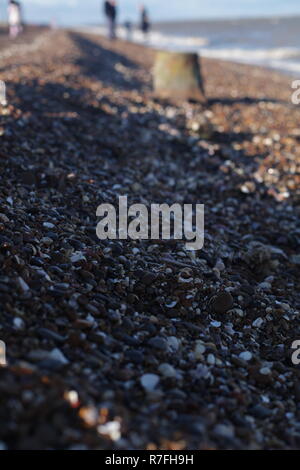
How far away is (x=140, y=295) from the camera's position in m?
3.66

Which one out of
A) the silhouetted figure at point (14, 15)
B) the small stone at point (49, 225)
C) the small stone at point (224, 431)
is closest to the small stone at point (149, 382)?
the small stone at point (224, 431)

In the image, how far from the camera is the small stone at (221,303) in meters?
3.76

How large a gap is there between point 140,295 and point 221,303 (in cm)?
Answer: 66

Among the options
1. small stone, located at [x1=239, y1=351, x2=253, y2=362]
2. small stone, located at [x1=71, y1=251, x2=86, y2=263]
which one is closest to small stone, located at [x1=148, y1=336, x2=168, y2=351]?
small stone, located at [x1=239, y1=351, x2=253, y2=362]

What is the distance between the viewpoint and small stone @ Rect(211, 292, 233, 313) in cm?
376

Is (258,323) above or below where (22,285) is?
below

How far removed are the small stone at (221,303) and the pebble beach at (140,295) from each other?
0.05ft

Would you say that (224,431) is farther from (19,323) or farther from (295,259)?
(295,259)

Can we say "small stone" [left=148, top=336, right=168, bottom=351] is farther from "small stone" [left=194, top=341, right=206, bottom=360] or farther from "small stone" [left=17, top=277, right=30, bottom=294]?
"small stone" [left=17, top=277, right=30, bottom=294]

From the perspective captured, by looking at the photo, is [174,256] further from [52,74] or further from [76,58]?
[76,58]

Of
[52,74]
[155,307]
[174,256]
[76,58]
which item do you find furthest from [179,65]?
[155,307]

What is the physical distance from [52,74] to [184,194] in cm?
599

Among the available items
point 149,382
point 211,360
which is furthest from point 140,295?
point 149,382
